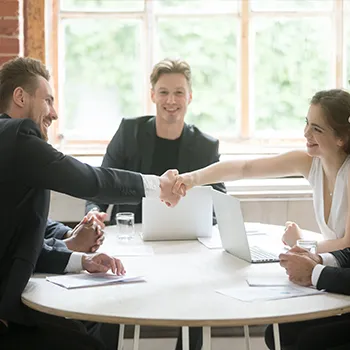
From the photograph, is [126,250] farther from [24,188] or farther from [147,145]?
[147,145]

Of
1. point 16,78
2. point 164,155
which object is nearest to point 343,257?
point 16,78

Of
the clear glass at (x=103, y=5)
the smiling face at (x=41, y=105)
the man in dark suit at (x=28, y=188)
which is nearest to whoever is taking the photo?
the man in dark suit at (x=28, y=188)

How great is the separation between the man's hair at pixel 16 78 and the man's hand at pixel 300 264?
986 mm

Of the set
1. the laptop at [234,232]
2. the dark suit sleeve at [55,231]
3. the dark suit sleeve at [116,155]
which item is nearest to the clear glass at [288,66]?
the dark suit sleeve at [116,155]

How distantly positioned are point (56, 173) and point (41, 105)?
0.95 ft

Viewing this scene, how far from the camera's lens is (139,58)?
3.99 meters

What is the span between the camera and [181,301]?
73.7 inches

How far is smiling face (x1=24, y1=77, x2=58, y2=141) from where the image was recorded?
2.25 m

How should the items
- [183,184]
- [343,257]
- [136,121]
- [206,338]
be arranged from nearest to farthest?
1. [206,338]
2. [343,257]
3. [183,184]
4. [136,121]

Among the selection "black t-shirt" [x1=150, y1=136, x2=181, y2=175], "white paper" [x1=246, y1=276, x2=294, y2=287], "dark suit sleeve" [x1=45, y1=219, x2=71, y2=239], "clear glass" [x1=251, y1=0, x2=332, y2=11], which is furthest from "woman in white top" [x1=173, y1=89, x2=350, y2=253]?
"clear glass" [x1=251, y1=0, x2=332, y2=11]

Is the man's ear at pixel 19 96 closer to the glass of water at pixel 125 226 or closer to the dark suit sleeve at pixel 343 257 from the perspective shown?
the glass of water at pixel 125 226

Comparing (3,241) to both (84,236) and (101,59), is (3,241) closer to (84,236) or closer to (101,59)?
(84,236)

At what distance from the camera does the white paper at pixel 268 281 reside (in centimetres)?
204

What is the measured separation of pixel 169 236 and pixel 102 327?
48 centimetres
